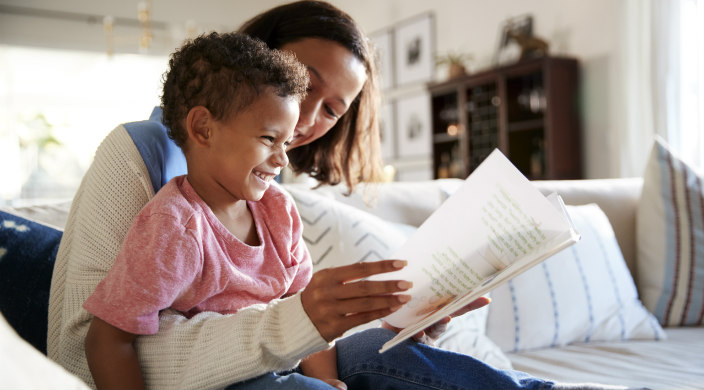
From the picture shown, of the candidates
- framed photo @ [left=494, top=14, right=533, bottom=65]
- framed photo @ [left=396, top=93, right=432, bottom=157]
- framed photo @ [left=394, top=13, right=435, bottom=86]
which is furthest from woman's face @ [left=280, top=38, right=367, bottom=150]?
framed photo @ [left=394, top=13, right=435, bottom=86]

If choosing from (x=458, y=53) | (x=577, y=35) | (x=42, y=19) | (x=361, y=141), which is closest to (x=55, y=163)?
(x=42, y=19)

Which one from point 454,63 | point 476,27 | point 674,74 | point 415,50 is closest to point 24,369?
point 674,74

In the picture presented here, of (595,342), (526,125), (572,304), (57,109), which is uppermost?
(57,109)

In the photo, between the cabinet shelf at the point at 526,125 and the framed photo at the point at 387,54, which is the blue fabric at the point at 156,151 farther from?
the framed photo at the point at 387,54

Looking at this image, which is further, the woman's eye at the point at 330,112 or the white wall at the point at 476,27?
the white wall at the point at 476,27

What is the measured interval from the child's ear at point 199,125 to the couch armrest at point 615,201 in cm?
142

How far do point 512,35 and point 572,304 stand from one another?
290 centimetres

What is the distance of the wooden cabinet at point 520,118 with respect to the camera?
12.9 ft

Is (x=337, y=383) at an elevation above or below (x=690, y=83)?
below

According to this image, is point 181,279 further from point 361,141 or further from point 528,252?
point 361,141

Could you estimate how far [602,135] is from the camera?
400 centimetres

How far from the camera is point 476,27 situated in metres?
4.77

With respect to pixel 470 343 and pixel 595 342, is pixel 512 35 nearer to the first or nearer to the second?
pixel 595 342

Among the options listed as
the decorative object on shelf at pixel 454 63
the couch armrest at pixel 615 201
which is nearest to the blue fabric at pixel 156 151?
the couch armrest at pixel 615 201
